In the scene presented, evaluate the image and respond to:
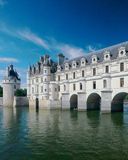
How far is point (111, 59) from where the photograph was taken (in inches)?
1706

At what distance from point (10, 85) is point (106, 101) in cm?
4790

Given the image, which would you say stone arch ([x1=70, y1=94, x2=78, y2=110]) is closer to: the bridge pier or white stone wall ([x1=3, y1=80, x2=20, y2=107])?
the bridge pier

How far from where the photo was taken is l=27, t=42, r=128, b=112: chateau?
4147 centimetres

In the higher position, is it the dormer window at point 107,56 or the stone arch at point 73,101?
the dormer window at point 107,56

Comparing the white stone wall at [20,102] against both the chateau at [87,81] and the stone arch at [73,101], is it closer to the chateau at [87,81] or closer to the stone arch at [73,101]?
the chateau at [87,81]

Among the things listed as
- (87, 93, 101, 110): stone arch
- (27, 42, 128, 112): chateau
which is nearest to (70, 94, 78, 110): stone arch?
(27, 42, 128, 112): chateau

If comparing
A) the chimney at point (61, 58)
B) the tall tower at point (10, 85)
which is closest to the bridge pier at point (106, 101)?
the chimney at point (61, 58)

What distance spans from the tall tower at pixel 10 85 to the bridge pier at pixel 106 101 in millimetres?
45074

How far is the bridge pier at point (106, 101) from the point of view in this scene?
135 feet

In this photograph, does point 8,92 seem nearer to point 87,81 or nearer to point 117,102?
point 87,81

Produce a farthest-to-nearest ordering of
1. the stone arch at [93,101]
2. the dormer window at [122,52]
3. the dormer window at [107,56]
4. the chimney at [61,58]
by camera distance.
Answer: the chimney at [61,58]
the stone arch at [93,101]
the dormer window at [107,56]
the dormer window at [122,52]

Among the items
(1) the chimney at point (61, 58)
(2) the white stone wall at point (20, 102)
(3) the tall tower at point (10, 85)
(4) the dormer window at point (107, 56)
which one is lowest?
(2) the white stone wall at point (20, 102)

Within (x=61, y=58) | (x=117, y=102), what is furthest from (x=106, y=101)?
(x=61, y=58)

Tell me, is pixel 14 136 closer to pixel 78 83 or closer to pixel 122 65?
pixel 122 65
